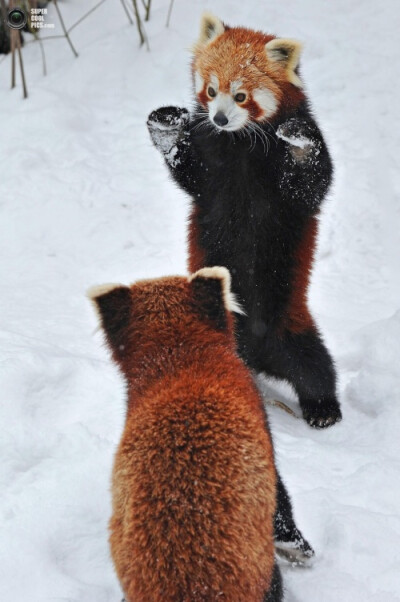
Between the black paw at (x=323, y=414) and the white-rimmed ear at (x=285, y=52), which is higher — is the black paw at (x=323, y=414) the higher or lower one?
the lower one

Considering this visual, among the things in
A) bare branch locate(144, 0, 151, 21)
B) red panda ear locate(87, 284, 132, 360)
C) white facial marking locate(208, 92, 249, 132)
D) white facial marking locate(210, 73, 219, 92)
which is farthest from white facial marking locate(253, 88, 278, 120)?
bare branch locate(144, 0, 151, 21)

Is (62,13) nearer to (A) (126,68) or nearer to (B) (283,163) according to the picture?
(A) (126,68)

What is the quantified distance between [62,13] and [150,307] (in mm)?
6880

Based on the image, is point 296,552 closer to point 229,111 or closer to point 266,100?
point 229,111

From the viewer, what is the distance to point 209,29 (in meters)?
4.89

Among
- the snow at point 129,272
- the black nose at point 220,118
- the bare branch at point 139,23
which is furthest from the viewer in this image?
the bare branch at point 139,23

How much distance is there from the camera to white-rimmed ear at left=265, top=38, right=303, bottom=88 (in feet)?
14.8

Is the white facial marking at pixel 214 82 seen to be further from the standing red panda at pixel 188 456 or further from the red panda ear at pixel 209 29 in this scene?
the standing red panda at pixel 188 456

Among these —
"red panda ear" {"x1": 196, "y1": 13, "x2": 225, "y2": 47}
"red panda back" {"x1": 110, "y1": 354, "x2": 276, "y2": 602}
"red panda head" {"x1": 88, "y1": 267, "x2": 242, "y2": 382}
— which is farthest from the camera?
"red panda ear" {"x1": 196, "y1": 13, "x2": 225, "y2": 47}

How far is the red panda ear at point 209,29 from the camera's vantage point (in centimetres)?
482

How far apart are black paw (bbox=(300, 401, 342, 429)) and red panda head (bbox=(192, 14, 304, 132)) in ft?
6.20

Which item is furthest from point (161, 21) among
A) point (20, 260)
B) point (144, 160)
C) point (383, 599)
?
point (383, 599)

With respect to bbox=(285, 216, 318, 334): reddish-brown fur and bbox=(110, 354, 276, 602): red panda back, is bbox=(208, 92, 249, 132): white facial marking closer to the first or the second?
bbox=(285, 216, 318, 334): reddish-brown fur

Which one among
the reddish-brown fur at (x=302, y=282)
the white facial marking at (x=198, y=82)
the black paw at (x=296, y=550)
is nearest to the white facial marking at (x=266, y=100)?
the white facial marking at (x=198, y=82)
